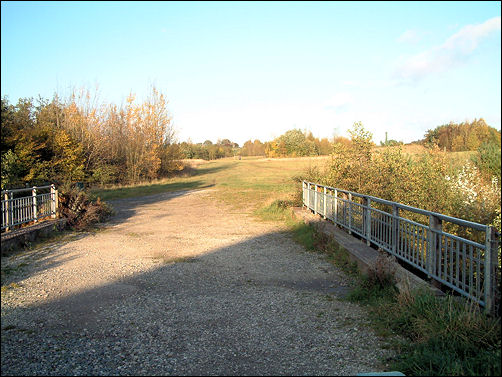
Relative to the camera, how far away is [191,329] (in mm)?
4812

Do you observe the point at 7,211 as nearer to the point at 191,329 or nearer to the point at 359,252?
the point at 191,329

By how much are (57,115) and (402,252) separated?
86.1 ft

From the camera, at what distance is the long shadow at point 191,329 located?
12.1 feet

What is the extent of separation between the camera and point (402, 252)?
6.77 m

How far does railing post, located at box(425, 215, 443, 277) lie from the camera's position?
5.54 meters

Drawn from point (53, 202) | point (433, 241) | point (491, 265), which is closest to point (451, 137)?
point (433, 241)

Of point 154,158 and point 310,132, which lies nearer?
point 154,158

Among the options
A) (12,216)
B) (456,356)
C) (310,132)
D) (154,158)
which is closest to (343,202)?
(456,356)

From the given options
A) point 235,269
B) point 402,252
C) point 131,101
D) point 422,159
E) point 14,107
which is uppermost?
point 131,101

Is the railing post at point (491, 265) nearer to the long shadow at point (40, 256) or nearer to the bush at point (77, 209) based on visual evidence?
the long shadow at point (40, 256)

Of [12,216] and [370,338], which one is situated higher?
[12,216]

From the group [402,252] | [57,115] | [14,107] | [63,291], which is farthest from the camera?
[57,115]

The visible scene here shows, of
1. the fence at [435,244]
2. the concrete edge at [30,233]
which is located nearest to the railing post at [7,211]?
the concrete edge at [30,233]

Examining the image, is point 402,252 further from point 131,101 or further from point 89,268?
point 131,101
